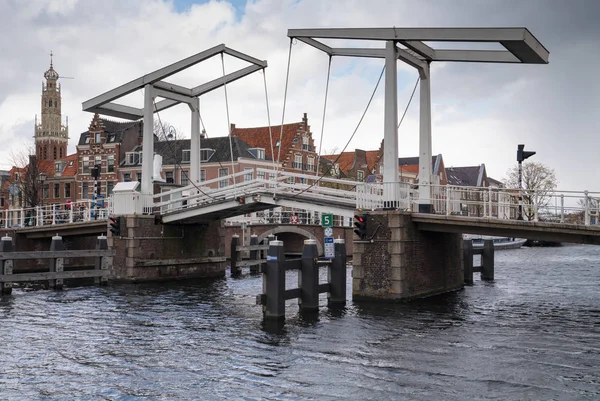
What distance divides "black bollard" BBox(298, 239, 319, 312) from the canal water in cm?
44

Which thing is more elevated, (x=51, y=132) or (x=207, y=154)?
(x=51, y=132)

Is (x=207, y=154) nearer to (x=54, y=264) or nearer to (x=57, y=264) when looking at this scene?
(x=54, y=264)

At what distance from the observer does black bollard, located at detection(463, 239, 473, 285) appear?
82.1 feet

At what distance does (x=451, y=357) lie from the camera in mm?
11867

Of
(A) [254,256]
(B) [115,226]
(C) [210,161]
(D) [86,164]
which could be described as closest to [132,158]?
(D) [86,164]

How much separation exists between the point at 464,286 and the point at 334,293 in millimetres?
7552

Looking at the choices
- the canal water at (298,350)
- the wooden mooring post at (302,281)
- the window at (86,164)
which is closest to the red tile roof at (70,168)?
the window at (86,164)

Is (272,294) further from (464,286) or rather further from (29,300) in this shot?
(464,286)

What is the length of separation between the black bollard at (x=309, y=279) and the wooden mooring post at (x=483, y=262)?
32.0 feet

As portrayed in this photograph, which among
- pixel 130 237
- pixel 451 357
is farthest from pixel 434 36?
pixel 130 237

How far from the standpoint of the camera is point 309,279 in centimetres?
1706

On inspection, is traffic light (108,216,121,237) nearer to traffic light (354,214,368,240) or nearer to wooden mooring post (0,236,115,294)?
wooden mooring post (0,236,115,294)

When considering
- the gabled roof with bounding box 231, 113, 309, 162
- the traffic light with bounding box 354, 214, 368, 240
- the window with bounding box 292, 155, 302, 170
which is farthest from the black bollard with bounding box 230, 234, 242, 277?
the window with bounding box 292, 155, 302, 170

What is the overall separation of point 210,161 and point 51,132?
6022 centimetres
